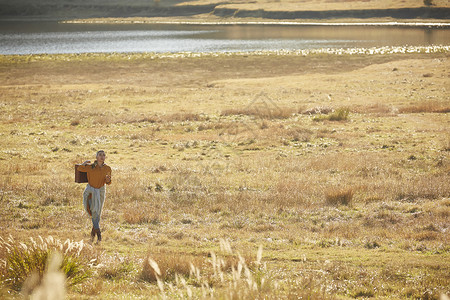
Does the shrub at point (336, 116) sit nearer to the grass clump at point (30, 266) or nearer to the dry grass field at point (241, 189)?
the dry grass field at point (241, 189)

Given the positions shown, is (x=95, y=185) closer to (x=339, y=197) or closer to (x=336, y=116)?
(x=339, y=197)

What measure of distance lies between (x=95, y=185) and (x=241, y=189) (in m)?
7.08

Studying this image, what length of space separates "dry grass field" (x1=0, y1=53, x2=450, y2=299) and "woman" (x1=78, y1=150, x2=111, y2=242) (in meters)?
0.65

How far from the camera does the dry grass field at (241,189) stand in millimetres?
8516

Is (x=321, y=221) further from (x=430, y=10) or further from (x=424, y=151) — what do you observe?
(x=430, y=10)

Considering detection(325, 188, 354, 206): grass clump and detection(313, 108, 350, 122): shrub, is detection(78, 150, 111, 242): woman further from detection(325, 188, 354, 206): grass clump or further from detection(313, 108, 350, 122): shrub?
detection(313, 108, 350, 122): shrub

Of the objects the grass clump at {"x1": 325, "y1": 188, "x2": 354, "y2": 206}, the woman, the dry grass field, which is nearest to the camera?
the dry grass field

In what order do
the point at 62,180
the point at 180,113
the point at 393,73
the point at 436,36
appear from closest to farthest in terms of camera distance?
the point at 62,180
the point at 180,113
the point at 393,73
the point at 436,36

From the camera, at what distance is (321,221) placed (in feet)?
43.2

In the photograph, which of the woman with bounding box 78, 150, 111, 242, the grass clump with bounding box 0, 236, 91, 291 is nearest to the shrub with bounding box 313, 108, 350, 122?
the woman with bounding box 78, 150, 111, 242

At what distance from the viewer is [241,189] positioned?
16.8m

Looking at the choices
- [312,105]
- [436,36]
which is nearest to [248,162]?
[312,105]

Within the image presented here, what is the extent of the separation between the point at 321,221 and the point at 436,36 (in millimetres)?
110901

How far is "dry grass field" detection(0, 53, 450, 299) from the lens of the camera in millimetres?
8516
